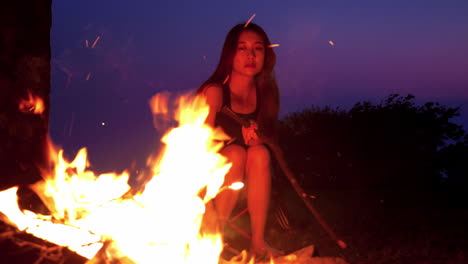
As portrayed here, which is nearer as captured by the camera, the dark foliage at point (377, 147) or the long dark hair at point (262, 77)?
the long dark hair at point (262, 77)

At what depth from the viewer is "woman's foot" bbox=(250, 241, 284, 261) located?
3.93 metres

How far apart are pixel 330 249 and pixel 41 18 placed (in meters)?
3.55

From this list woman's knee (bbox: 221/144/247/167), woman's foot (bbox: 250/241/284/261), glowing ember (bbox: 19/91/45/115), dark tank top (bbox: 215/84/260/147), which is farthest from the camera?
dark tank top (bbox: 215/84/260/147)

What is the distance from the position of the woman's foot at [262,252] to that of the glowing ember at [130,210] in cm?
38

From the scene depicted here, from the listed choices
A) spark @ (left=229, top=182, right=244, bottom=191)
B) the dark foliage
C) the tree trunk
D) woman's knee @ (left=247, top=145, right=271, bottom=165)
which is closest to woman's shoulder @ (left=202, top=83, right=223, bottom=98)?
woman's knee @ (left=247, top=145, right=271, bottom=165)

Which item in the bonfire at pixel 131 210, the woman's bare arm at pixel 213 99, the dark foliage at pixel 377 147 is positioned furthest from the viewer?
the dark foliage at pixel 377 147

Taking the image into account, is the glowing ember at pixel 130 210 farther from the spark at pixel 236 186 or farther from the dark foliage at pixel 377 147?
the dark foliage at pixel 377 147

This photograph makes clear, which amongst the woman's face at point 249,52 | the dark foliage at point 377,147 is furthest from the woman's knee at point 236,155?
the dark foliage at point 377,147

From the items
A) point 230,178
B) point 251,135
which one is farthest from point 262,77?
point 230,178

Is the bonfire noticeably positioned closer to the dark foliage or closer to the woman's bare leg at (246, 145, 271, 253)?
the woman's bare leg at (246, 145, 271, 253)

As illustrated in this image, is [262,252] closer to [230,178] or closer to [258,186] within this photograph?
[258,186]

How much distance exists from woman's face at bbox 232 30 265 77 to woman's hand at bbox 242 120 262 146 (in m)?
0.60

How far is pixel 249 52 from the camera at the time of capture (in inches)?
184

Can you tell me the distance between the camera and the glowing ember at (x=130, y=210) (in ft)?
10.3
